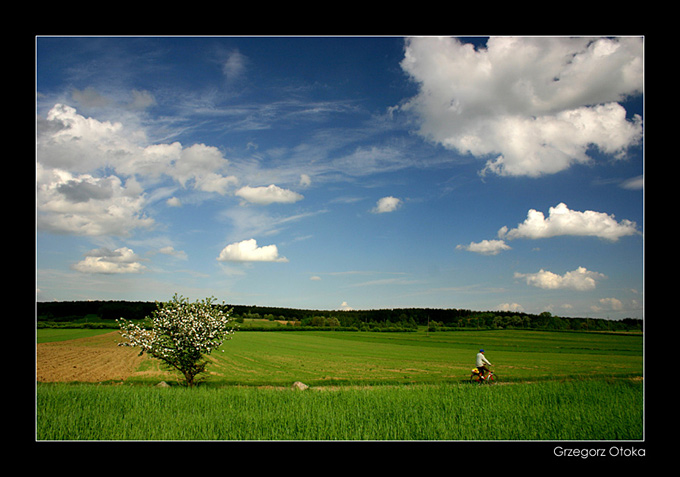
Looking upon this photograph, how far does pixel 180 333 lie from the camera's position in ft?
51.1

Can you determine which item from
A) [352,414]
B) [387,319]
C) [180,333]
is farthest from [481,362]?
[387,319]

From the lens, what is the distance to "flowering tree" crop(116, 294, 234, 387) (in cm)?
1547

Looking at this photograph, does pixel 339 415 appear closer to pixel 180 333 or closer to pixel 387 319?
pixel 180 333

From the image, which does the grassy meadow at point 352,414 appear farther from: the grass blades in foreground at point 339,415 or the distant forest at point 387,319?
the distant forest at point 387,319

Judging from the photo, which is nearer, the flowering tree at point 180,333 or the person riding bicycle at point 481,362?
the flowering tree at point 180,333

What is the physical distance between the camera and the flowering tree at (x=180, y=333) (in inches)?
609

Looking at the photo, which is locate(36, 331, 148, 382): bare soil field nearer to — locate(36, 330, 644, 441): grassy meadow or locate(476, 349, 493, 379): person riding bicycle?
locate(36, 330, 644, 441): grassy meadow

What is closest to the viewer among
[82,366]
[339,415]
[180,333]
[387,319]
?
[339,415]

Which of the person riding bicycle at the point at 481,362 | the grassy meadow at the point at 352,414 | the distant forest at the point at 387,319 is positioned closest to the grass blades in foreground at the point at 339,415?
the grassy meadow at the point at 352,414

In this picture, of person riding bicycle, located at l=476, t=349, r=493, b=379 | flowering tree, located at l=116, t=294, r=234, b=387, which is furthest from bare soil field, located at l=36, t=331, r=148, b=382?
person riding bicycle, located at l=476, t=349, r=493, b=379

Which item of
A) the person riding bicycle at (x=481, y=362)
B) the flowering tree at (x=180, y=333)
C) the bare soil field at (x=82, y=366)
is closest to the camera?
the flowering tree at (x=180, y=333)

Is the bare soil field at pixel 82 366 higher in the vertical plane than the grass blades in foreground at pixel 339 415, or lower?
lower
